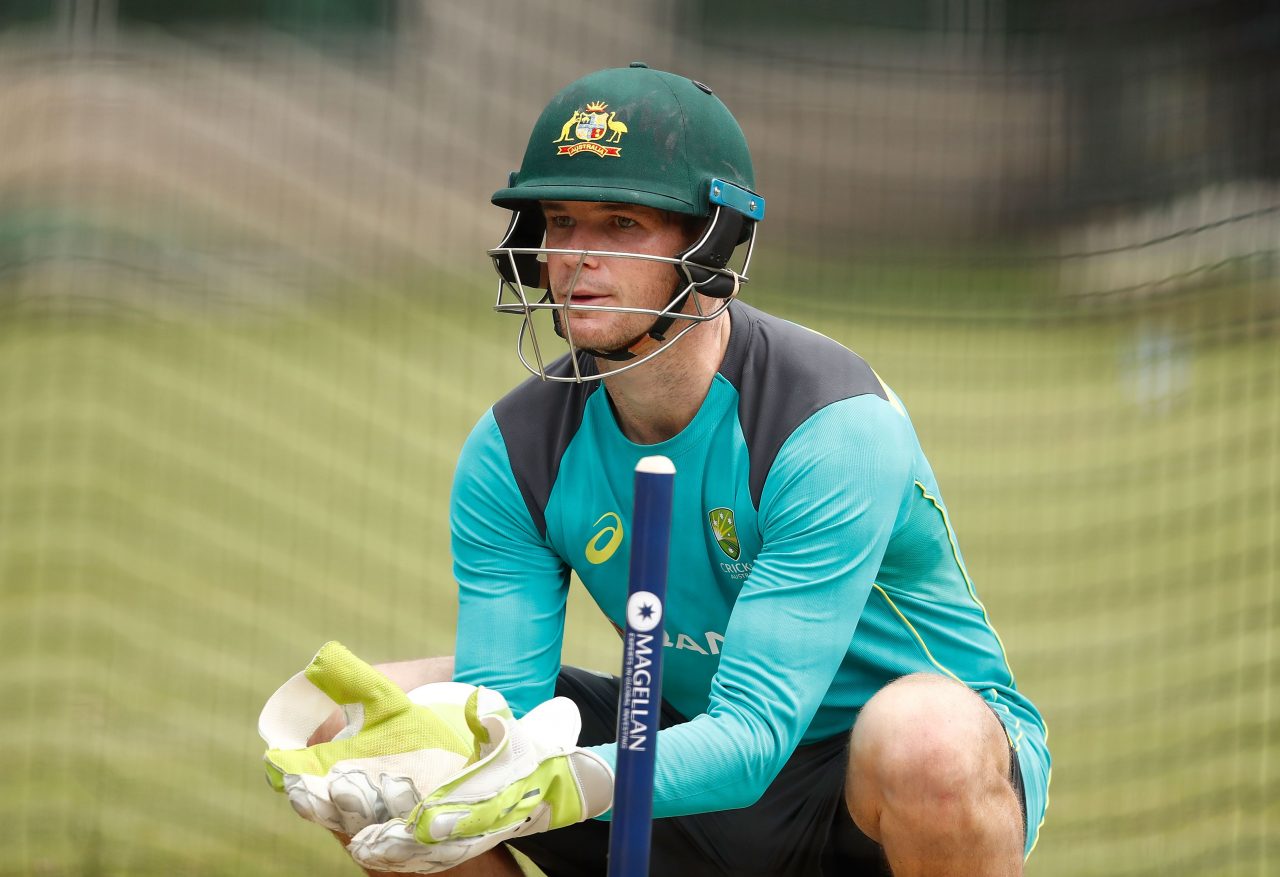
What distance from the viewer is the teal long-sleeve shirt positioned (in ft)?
8.66

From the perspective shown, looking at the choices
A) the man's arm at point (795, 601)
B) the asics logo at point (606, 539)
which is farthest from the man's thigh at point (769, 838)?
the asics logo at point (606, 539)

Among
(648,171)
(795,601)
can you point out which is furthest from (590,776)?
(648,171)

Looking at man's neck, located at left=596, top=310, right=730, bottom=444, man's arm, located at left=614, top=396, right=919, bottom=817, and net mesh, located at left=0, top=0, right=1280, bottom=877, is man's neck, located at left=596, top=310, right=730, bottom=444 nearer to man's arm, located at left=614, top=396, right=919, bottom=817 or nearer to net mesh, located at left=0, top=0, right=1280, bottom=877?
man's arm, located at left=614, top=396, right=919, bottom=817

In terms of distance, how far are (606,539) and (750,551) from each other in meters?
0.32

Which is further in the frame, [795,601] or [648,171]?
[648,171]

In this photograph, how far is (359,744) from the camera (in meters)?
2.46

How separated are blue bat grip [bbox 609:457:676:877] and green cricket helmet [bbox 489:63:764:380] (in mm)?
833

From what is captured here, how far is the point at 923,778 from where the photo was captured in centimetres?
254

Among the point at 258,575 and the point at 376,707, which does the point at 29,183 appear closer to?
the point at 258,575

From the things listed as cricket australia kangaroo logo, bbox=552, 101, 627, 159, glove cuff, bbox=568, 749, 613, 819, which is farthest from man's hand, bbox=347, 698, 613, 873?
cricket australia kangaroo logo, bbox=552, 101, 627, 159

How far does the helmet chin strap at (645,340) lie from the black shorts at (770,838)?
0.78m

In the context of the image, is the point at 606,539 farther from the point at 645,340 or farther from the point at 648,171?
the point at 648,171

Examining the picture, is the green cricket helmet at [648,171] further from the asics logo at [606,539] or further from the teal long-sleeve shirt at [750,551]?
the asics logo at [606,539]

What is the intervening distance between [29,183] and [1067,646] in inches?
167
